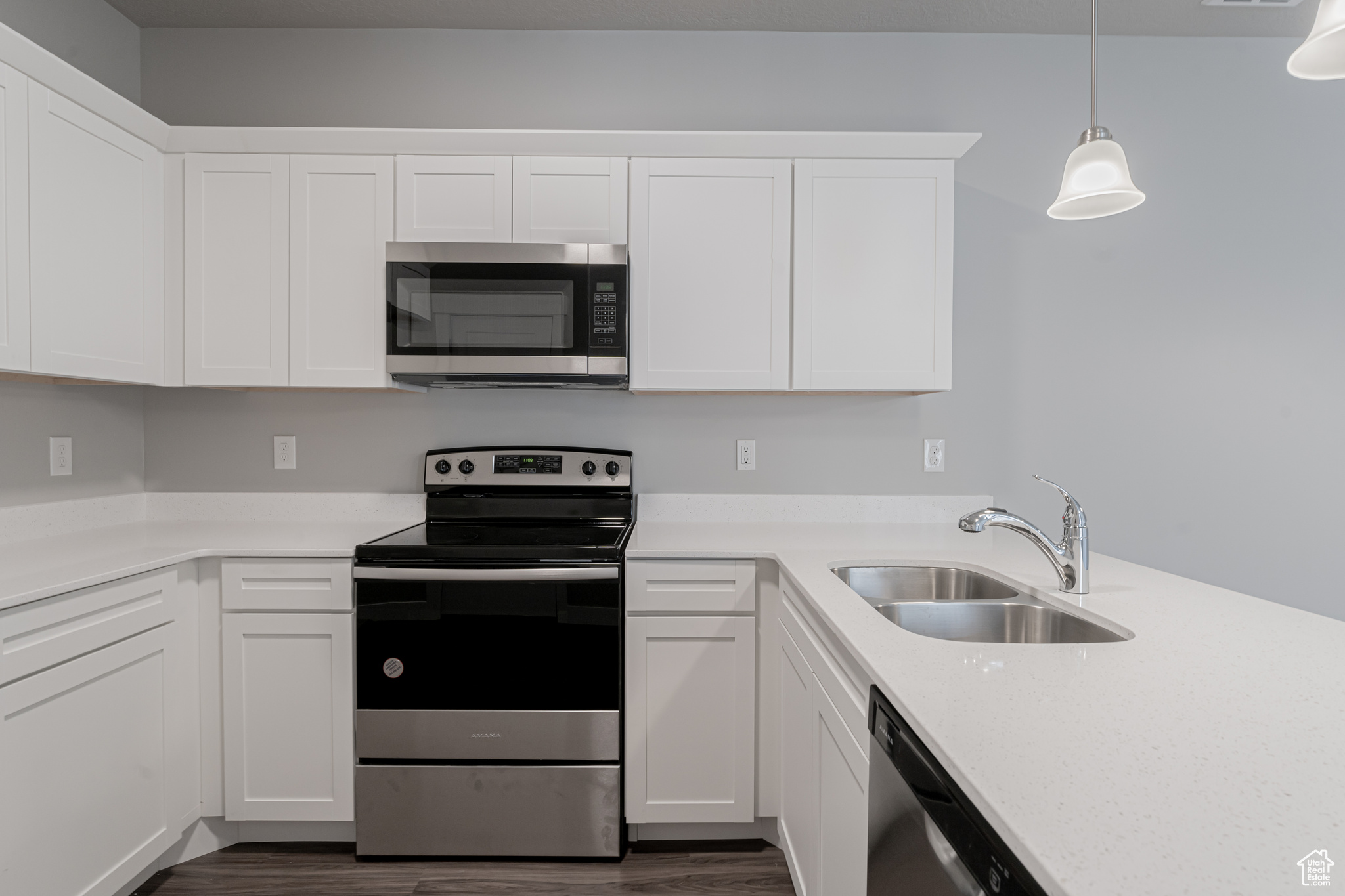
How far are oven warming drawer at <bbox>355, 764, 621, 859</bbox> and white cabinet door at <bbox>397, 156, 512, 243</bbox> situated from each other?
1.59 meters

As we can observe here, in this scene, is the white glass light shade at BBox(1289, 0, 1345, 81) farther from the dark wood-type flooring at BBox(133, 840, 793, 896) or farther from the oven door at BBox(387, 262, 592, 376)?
the dark wood-type flooring at BBox(133, 840, 793, 896)

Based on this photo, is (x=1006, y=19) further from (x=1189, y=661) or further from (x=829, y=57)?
(x=1189, y=661)

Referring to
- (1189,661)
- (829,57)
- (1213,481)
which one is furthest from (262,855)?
(1213,481)

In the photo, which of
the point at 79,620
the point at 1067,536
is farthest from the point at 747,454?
the point at 79,620

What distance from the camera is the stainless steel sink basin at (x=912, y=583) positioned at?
5.74 ft

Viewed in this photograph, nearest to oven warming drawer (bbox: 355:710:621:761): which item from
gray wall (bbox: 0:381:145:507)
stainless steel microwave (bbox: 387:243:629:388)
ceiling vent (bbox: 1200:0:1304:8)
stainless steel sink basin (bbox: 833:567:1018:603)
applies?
stainless steel sink basin (bbox: 833:567:1018:603)

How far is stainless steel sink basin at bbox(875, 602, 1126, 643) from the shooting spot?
1.38 metres

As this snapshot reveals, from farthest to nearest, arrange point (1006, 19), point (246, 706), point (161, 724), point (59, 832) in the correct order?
1. point (1006, 19)
2. point (246, 706)
3. point (161, 724)
4. point (59, 832)

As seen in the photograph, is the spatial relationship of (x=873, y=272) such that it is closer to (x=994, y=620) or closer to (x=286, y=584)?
(x=994, y=620)

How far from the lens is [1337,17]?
3.00 ft

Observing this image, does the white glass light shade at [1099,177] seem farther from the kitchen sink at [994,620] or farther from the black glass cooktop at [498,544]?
the black glass cooktop at [498,544]

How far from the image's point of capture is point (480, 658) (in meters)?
1.83

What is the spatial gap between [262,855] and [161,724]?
1.71 feet

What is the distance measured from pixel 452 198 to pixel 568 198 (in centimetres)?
36
